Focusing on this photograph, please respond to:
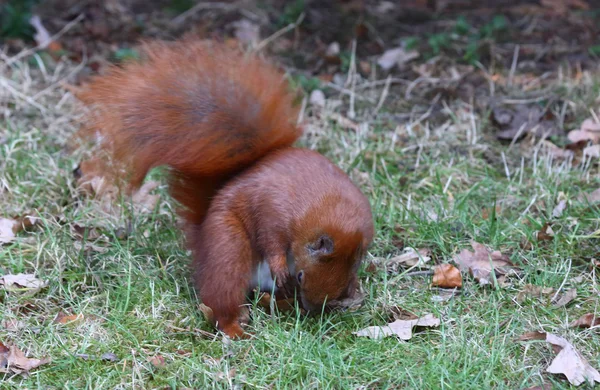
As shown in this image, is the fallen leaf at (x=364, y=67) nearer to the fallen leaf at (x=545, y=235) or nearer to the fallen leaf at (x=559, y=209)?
the fallen leaf at (x=559, y=209)

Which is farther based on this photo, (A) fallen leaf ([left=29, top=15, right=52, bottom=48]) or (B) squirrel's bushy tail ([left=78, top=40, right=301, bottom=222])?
(A) fallen leaf ([left=29, top=15, right=52, bottom=48])

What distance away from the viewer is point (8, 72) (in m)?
5.57

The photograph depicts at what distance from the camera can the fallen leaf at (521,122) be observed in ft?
15.8

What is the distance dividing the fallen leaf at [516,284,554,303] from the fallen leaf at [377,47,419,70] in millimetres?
2651

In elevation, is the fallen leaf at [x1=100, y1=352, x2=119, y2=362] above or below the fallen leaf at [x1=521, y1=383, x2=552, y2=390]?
above

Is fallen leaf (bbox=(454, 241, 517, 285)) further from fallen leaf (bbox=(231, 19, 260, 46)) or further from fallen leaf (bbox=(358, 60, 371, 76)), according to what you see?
fallen leaf (bbox=(231, 19, 260, 46))

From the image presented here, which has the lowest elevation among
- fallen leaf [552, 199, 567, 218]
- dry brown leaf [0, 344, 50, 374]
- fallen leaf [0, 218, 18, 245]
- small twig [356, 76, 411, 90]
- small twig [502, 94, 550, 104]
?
dry brown leaf [0, 344, 50, 374]

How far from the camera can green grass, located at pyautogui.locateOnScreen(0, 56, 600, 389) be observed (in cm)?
290

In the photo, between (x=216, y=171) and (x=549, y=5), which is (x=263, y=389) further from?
(x=549, y=5)

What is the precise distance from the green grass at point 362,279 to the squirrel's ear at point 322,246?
31 cm

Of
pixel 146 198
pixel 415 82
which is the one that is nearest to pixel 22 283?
pixel 146 198

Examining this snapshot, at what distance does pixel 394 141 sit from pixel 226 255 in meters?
1.85

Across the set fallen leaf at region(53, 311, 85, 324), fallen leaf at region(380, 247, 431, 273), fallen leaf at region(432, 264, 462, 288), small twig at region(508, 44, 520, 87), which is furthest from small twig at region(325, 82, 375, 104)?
fallen leaf at region(53, 311, 85, 324)

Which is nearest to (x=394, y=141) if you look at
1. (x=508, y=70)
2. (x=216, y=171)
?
(x=508, y=70)
